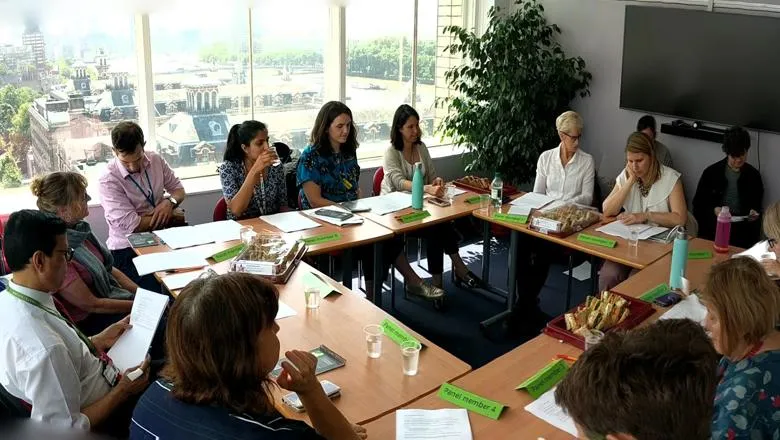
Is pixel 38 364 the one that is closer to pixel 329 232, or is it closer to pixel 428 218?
pixel 329 232

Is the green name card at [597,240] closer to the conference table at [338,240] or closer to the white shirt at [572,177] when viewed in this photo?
the white shirt at [572,177]

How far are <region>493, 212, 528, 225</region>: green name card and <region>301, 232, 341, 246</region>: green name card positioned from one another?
101 centimetres

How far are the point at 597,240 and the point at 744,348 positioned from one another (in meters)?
1.78

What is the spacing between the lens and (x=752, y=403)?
1.94 m

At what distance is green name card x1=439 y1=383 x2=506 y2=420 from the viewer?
7.40 feet

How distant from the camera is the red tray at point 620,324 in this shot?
2705mm

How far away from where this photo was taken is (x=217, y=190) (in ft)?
17.6

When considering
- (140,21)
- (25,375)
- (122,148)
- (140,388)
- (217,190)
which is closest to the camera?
(25,375)

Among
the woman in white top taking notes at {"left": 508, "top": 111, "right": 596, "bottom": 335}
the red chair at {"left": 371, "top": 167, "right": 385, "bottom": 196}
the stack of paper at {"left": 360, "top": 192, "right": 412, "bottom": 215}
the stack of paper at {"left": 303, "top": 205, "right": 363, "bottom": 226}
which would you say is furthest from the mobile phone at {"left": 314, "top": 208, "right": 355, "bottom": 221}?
the woman in white top taking notes at {"left": 508, "top": 111, "right": 596, "bottom": 335}

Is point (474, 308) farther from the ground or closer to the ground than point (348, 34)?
closer to the ground

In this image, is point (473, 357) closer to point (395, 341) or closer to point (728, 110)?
point (395, 341)

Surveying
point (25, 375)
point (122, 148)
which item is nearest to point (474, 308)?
point (122, 148)

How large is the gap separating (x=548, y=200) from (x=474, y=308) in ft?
2.94

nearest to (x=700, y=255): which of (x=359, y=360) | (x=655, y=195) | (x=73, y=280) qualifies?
(x=655, y=195)
